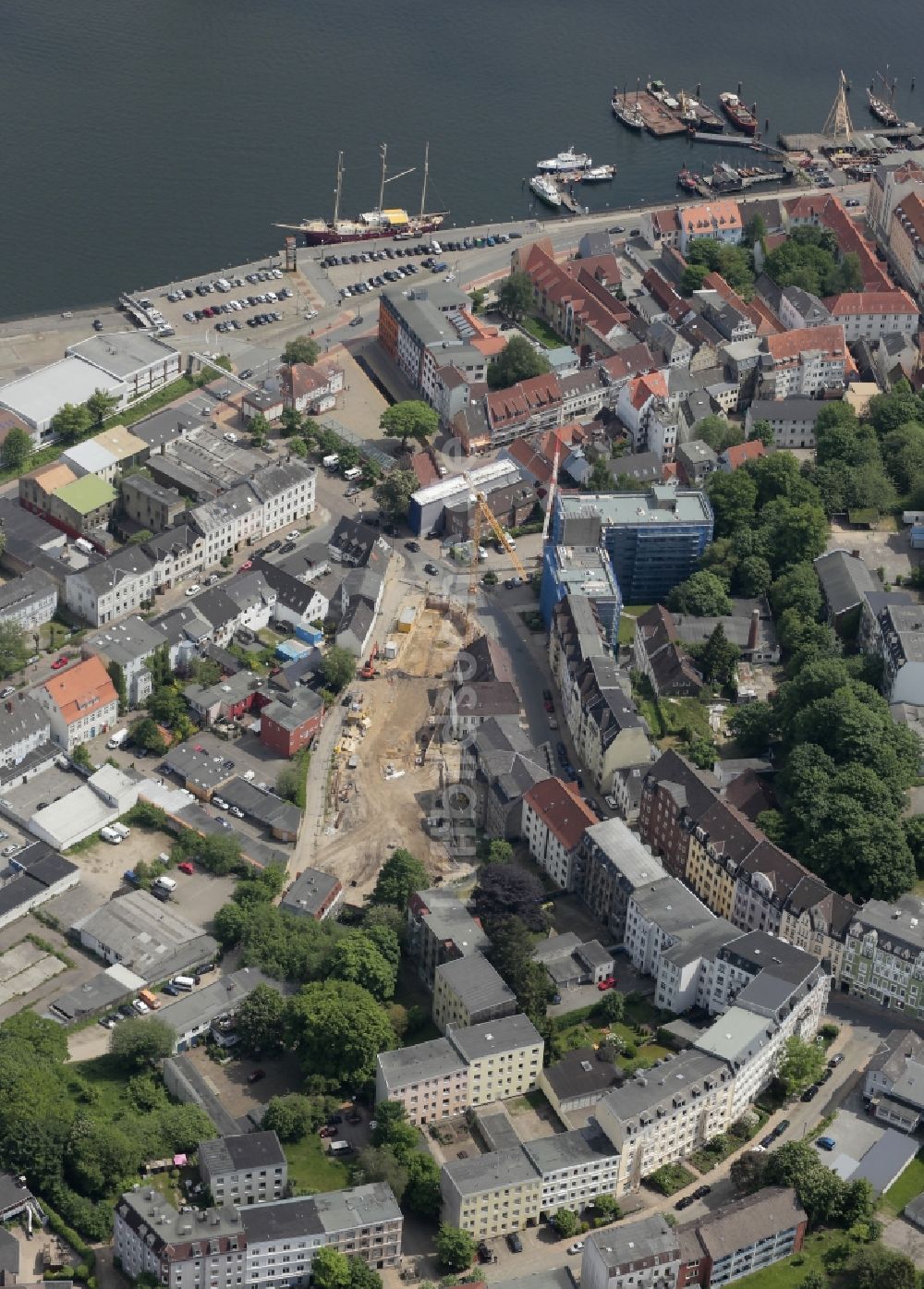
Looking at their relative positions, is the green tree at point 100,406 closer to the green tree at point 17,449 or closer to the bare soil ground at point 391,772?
the green tree at point 17,449

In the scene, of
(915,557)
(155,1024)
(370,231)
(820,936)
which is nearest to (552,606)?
(915,557)

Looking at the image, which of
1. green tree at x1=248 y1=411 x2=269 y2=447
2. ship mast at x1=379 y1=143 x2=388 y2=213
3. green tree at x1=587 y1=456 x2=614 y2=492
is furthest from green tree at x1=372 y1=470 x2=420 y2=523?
ship mast at x1=379 y1=143 x2=388 y2=213

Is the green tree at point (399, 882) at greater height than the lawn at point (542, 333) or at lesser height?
lesser

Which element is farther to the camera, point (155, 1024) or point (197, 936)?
point (197, 936)

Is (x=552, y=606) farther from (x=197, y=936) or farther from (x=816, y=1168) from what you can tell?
(x=816, y=1168)

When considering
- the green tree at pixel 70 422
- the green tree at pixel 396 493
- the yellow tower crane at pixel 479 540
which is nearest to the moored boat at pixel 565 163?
the green tree at pixel 396 493

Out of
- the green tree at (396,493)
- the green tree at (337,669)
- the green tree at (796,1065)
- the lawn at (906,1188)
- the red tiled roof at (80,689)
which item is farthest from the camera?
the green tree at (396,493)

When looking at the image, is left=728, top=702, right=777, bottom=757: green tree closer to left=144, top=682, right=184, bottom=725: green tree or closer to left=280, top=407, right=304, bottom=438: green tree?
left=144, top=682, right=184, bottom=725: green tree
